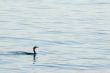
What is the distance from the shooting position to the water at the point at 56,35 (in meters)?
32.0

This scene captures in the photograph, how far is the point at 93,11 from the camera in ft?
182

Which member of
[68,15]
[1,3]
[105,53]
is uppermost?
[1,3]

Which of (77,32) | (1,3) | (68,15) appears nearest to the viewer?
(77,32)

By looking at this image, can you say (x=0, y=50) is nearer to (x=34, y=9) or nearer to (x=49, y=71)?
(x=49, y=71)

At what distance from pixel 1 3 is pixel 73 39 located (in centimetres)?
2254

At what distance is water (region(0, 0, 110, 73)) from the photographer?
31984mm

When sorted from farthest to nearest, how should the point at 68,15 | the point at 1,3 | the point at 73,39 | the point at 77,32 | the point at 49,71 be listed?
the point at 1,3
the point at 68,15
the point at 77,32
the point at 73,39
the point at 49,71

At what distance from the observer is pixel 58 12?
54.7 metres

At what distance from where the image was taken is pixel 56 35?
42.3m

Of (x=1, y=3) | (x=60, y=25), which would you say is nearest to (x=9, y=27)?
(x=60, y=25)

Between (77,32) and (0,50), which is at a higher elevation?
(77,32)

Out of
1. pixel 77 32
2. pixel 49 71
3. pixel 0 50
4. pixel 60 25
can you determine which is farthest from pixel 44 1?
pixel 49 71

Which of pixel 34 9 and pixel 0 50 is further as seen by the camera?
pixel 34 9

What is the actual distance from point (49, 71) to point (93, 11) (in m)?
25.8
